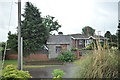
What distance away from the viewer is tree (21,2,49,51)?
29.8 feet

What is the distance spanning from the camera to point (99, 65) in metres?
1.85

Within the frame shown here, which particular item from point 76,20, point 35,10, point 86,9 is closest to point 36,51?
point 35,10

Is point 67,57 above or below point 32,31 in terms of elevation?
below

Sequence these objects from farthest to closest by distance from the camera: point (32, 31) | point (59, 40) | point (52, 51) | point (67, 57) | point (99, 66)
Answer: point (59, 40)
point (52, 51)
point (32, 31)
point (67, 57)
point (99, 66)

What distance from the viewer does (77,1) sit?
3.68m

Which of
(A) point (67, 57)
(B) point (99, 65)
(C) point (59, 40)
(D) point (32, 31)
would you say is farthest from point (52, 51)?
(B) point (99, 65)

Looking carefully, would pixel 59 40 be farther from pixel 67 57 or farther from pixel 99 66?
pixel 99 66

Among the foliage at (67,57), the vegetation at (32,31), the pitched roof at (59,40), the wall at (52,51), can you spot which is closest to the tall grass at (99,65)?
the foliage at (67,57)

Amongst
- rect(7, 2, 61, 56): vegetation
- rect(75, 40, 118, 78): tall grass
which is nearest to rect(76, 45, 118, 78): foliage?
rect(75, 40, 118, 78): tall grass

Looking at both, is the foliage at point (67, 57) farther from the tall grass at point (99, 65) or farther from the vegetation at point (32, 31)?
the tall grass at point (99, 65)

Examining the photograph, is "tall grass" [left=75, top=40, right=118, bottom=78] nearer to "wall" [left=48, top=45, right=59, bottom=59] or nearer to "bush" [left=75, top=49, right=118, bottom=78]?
"bush" [left=75, top=49, right=118, bottom=78]

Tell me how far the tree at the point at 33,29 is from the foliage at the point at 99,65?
7358 millimetres

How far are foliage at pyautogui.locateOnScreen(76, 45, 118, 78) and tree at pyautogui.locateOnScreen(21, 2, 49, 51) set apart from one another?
7.36 m

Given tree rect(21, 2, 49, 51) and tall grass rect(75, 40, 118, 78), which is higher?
tree rect(21, 2, 49, 51)
